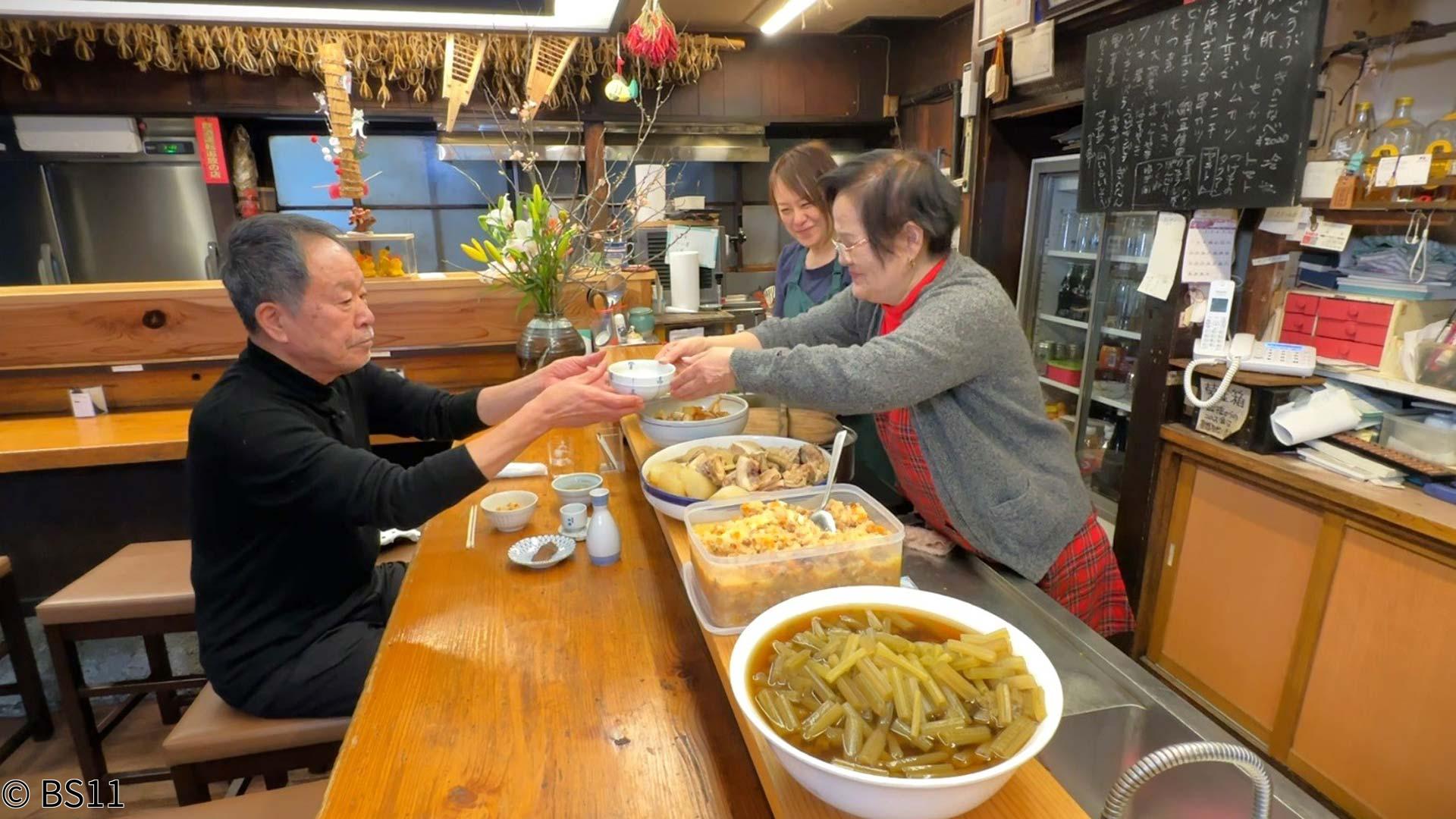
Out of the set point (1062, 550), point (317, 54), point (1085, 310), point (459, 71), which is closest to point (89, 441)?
point (459, 71)

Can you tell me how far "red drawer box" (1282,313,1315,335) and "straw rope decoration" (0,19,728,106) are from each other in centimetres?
402

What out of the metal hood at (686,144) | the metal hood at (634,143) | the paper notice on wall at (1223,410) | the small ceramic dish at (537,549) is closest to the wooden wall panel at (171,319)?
the small ceramic dish at (537,549)

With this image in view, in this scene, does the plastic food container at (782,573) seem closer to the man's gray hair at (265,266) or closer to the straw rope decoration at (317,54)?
the man's gray hair at (265,266)

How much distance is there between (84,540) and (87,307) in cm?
98

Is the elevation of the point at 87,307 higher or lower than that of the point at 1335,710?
higher

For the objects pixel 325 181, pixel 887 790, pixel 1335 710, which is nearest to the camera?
pixel 887 790

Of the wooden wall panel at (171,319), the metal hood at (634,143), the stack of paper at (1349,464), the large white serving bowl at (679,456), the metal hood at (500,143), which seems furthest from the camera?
the metal hood at (634,143)

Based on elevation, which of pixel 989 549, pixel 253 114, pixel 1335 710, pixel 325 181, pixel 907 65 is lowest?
pixel 1335 710

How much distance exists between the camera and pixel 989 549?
154 centimetres

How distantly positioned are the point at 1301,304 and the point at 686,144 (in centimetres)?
463

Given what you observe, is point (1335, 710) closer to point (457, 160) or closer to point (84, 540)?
point (84, 540)

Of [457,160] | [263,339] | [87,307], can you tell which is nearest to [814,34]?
[457,160]

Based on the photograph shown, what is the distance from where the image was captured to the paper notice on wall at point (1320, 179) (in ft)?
7.91

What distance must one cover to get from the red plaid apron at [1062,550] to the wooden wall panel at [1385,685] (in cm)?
97
